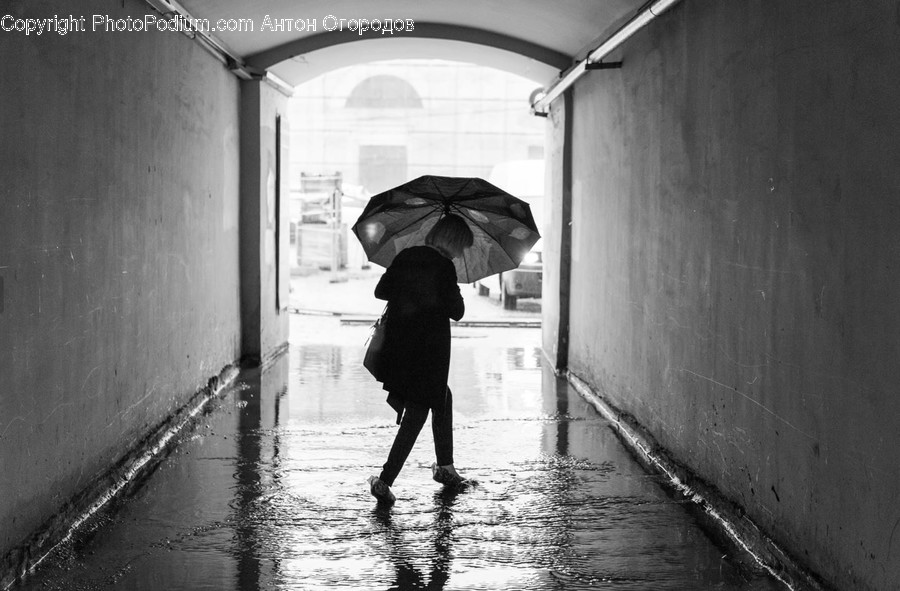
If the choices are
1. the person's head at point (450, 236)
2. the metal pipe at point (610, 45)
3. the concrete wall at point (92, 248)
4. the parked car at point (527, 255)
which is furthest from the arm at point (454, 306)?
the parked car at point (527, 255)

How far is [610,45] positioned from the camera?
8.65 m

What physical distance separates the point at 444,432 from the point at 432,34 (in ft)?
20.9

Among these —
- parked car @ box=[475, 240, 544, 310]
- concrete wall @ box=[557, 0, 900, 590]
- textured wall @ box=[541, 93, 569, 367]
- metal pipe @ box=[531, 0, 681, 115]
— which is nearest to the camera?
concrete wall @ box=[557, 0, 900, 590]

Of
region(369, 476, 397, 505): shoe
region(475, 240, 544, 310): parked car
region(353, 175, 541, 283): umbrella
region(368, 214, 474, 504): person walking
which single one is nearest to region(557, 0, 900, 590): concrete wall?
region(353, 175, 541, 283): umbrella

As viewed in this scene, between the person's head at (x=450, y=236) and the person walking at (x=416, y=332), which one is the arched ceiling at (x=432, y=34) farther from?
the person walking at (x=416, y=332)

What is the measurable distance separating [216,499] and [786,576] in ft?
10.7

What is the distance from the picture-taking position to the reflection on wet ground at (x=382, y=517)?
5039 millimetres

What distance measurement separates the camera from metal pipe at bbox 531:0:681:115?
7289 mm

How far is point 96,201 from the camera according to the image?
6.21 metres

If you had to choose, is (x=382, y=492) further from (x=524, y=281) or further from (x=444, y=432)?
(x=524, y=281)

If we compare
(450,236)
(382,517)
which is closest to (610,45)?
(450,236)

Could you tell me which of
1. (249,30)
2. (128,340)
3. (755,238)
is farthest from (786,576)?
(249,30)

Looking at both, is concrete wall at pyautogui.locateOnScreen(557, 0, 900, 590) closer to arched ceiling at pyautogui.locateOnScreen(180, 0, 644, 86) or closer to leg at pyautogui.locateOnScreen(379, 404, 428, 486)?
arched ceiling at pyautogui.locateOnScreen(180, 0, 644, 86)

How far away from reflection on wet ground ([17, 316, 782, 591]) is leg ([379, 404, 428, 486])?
0.18 meters
